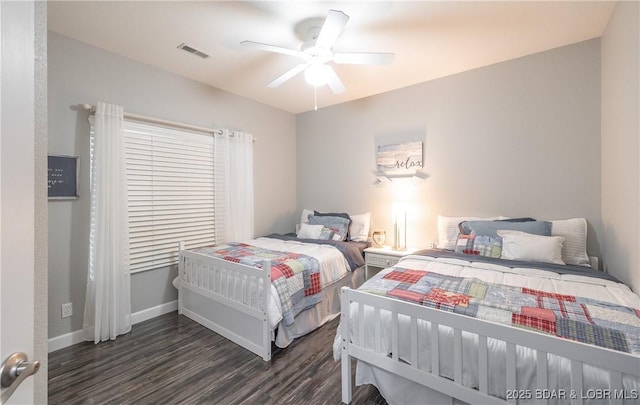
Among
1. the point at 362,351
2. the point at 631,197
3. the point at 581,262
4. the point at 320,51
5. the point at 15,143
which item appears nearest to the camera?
the point at 15,143

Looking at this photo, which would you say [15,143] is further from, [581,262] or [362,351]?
[581,262]

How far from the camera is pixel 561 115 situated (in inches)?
101

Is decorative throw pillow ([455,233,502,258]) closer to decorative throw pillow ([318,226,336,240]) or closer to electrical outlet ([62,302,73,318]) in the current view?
decorative throw pillow ([318,226,336,240])

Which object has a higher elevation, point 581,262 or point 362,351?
point 581,262

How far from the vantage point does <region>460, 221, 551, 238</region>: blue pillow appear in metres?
2.42

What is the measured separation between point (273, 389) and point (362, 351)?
2.31 feet

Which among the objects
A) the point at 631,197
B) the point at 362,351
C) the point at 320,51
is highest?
the point at 320,51

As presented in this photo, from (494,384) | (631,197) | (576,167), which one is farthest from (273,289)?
(576,167)

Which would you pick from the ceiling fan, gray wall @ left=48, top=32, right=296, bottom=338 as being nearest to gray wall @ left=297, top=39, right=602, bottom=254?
the ceiling fan

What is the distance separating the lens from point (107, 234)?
7.98 ft

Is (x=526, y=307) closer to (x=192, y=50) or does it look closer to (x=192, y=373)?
(x=192, y=373)

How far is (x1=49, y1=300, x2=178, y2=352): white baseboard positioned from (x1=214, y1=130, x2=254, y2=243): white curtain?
0.87 metres

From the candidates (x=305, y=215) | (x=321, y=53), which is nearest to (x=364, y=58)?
(x=321, y=53)

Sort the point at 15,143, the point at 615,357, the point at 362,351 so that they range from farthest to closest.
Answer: the point at 362,351 < the point at 615,357 < the point at 15,143
